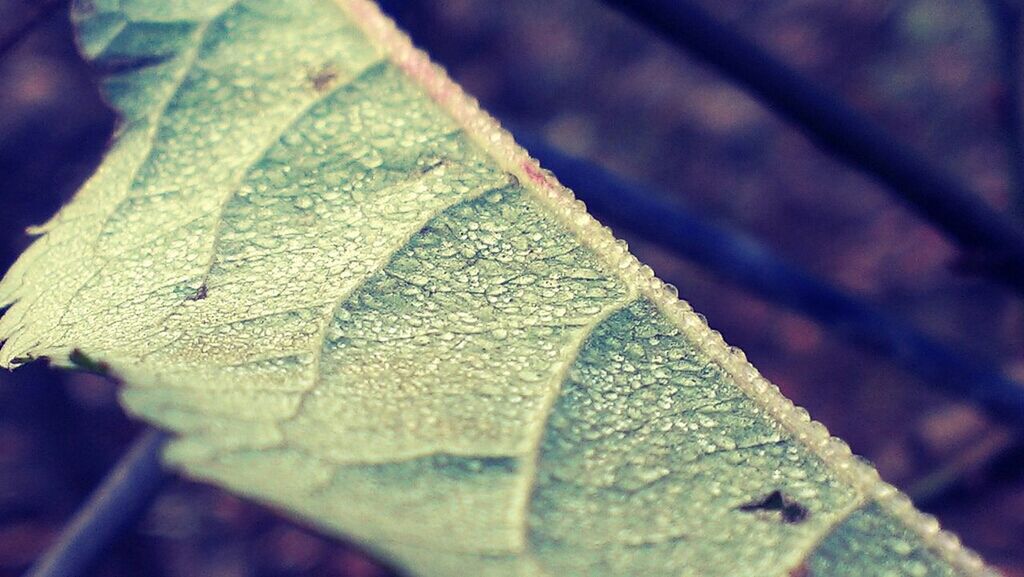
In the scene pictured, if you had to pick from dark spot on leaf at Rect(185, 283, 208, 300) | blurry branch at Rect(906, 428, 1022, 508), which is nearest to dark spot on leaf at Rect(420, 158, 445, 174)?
dark spot on leaf at Rect(185, 283, 208, 300)

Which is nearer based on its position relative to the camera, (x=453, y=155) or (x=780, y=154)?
(x=453, y=155)

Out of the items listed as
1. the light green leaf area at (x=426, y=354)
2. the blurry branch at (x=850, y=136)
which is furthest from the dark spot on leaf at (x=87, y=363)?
the blurry branch at (x=850, y=136)

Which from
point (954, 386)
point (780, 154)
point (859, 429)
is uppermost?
point (780, 154)

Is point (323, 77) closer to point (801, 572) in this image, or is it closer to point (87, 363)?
point (87, 363)

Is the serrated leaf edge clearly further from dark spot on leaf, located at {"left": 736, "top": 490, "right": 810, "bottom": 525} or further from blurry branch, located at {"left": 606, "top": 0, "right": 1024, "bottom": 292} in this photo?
blurry branch, located at {"left": 606, "top": 0, "right": 1024, "bottom": 292}

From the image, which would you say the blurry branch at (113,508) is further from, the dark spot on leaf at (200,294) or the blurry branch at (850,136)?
the blurry branch at (850,136)

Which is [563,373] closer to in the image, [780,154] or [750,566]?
[750,566]

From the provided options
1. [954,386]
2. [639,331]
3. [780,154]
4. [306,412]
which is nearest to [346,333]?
[306,412]
